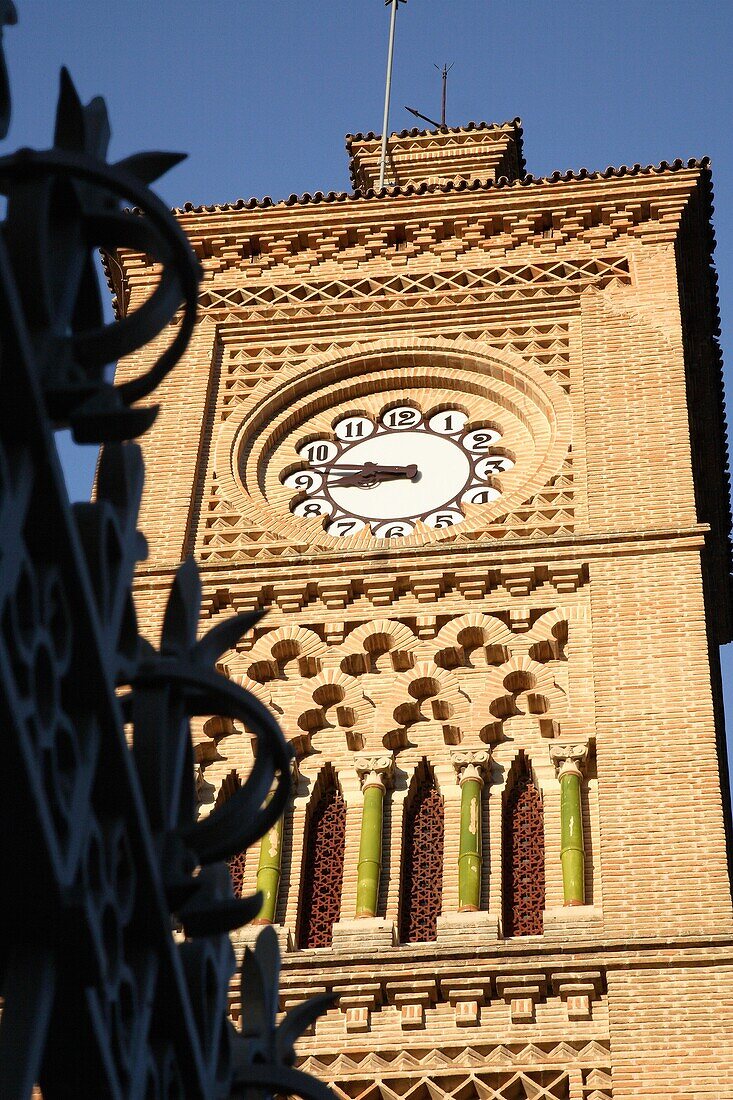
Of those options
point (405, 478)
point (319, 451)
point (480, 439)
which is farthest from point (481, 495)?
point (319, 451)

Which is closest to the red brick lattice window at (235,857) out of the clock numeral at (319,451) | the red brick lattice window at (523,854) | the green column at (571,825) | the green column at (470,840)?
the green column at (470,840)

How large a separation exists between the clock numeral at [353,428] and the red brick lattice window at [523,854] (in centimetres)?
355

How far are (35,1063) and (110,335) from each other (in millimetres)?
1066

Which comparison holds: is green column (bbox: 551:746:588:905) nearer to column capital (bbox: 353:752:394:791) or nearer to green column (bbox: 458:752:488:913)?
green column (bbox: 458:752:488:913)

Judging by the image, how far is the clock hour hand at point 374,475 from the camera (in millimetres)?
13250

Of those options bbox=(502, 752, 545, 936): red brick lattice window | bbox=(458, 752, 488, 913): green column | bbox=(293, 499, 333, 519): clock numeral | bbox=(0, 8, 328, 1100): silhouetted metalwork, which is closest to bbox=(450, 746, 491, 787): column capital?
bbox=(458, 752, 488, 913): green column

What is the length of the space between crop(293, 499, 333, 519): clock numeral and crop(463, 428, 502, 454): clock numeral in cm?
103

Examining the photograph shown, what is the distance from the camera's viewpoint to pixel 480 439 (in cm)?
1348

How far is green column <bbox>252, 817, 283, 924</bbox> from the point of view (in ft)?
33.7

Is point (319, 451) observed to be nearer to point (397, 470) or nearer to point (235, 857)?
point (397, 470)

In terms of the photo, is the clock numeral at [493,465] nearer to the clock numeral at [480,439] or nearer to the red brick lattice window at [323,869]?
the clock numeral at [480,439]

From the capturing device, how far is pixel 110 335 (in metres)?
3.13

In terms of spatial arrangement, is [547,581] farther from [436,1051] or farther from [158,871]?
[158,871]

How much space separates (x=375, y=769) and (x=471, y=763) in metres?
0.50
